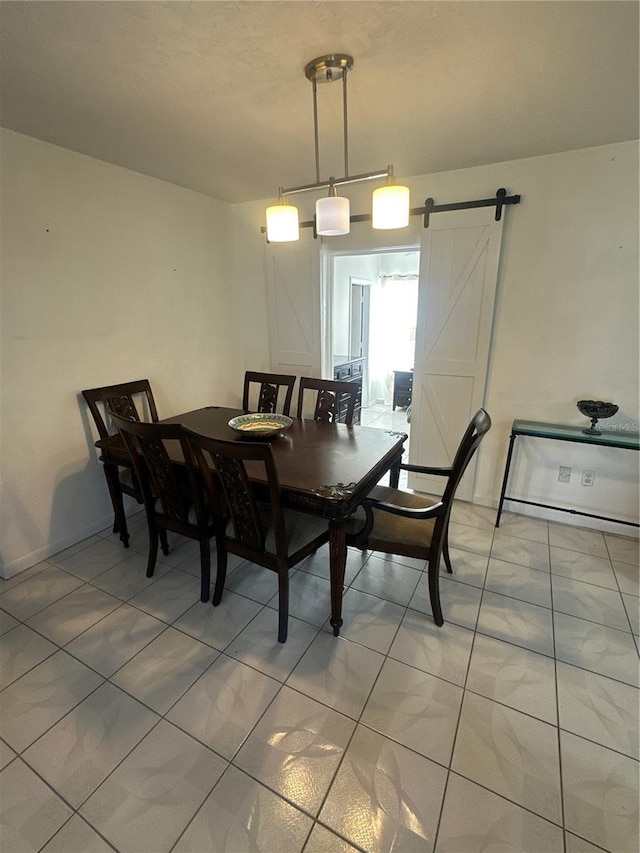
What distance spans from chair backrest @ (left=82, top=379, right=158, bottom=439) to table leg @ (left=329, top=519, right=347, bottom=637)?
1549 mm

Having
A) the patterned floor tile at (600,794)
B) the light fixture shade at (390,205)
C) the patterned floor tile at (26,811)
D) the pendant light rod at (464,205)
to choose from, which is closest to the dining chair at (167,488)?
the patterned floor tile at (26,811)

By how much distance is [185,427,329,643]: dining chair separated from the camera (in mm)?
1568

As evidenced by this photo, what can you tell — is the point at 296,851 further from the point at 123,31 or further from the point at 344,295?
the point at 344,295

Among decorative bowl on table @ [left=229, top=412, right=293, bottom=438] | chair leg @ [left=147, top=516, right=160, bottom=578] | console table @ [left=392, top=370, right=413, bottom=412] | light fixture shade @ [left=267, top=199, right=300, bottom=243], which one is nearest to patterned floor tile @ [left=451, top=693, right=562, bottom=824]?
decorative bowl on table @ [left=229, top=412, right=293, bottom=438]

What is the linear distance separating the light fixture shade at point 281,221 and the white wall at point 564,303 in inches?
56.1

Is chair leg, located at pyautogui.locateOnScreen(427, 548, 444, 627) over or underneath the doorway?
underneath

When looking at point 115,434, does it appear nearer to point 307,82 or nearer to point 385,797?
point 307,82

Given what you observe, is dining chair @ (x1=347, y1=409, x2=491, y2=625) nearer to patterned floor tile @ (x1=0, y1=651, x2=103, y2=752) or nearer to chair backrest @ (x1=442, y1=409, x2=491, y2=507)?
chair backrest @ (x1=442, y1=409, x2=491, y2=507)

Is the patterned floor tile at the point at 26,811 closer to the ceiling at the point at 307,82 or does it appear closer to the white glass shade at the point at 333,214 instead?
the white glass shade at the point at 333,214

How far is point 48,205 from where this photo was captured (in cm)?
220

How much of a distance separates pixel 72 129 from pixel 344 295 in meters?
3.78

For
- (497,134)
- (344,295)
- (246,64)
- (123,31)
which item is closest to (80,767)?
(123,31)

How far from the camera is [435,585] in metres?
1.86

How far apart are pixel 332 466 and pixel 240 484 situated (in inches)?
18.4
